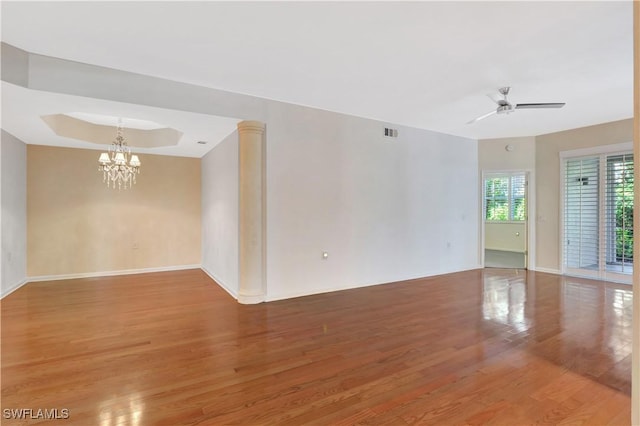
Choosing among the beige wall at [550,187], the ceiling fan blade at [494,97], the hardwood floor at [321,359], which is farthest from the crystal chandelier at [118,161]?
the beige wall at [550,187]

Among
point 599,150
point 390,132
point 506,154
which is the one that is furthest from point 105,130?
point 599,150

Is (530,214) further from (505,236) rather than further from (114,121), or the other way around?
(114,121)

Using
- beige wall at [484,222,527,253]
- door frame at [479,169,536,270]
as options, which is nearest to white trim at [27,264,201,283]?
door frame at [479,169,536,270]

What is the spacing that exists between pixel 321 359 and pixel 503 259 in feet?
24.4

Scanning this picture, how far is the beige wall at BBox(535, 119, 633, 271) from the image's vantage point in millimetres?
5891

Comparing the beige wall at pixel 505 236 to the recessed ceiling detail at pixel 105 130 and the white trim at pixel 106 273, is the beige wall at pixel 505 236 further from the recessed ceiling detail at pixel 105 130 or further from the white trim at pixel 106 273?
the recessed ceiling detail at pixel 105 130

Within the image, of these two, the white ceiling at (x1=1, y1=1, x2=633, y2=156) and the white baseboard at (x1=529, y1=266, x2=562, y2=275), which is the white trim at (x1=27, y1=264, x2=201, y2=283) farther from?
the white baseboard at (x1=529, y1=266, x2=562, y2=275)

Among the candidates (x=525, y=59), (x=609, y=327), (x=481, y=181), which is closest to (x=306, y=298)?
(x=609, y=327)

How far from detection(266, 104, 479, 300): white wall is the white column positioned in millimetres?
167

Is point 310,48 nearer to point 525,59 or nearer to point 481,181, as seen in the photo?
point 525,59

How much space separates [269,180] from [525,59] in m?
3.30

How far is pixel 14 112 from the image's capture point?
12.1 ft

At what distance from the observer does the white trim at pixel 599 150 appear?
5195 millimetres

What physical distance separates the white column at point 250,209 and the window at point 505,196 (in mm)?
5376
